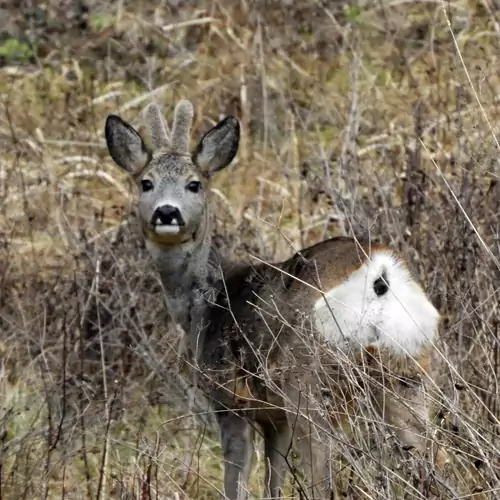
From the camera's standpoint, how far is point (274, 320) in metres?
5.26

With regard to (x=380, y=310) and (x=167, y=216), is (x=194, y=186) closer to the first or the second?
(x=167, y=216)

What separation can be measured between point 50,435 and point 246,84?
16.1ft

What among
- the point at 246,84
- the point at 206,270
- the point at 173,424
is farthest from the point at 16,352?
the point at 246,84

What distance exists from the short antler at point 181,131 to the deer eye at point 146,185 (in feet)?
0.75

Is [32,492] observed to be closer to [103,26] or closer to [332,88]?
[332,88]

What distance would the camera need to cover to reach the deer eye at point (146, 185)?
604 centimetres

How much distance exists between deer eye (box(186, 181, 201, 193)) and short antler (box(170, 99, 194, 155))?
0.63ft

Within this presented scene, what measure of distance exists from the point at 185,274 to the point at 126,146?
2.30ft

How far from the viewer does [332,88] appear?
34.2 ft

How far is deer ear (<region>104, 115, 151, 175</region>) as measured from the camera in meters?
6.23

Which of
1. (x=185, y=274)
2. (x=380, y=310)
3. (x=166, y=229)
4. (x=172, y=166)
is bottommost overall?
(x=185, y=274)

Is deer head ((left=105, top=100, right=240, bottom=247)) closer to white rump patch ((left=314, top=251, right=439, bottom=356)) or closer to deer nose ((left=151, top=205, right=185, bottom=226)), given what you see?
deer nose ((left=151, top=205, right=185, bottom=226))

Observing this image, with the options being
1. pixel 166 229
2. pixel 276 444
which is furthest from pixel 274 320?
pixel 166 229

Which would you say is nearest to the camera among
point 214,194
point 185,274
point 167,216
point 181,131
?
point 167,216
